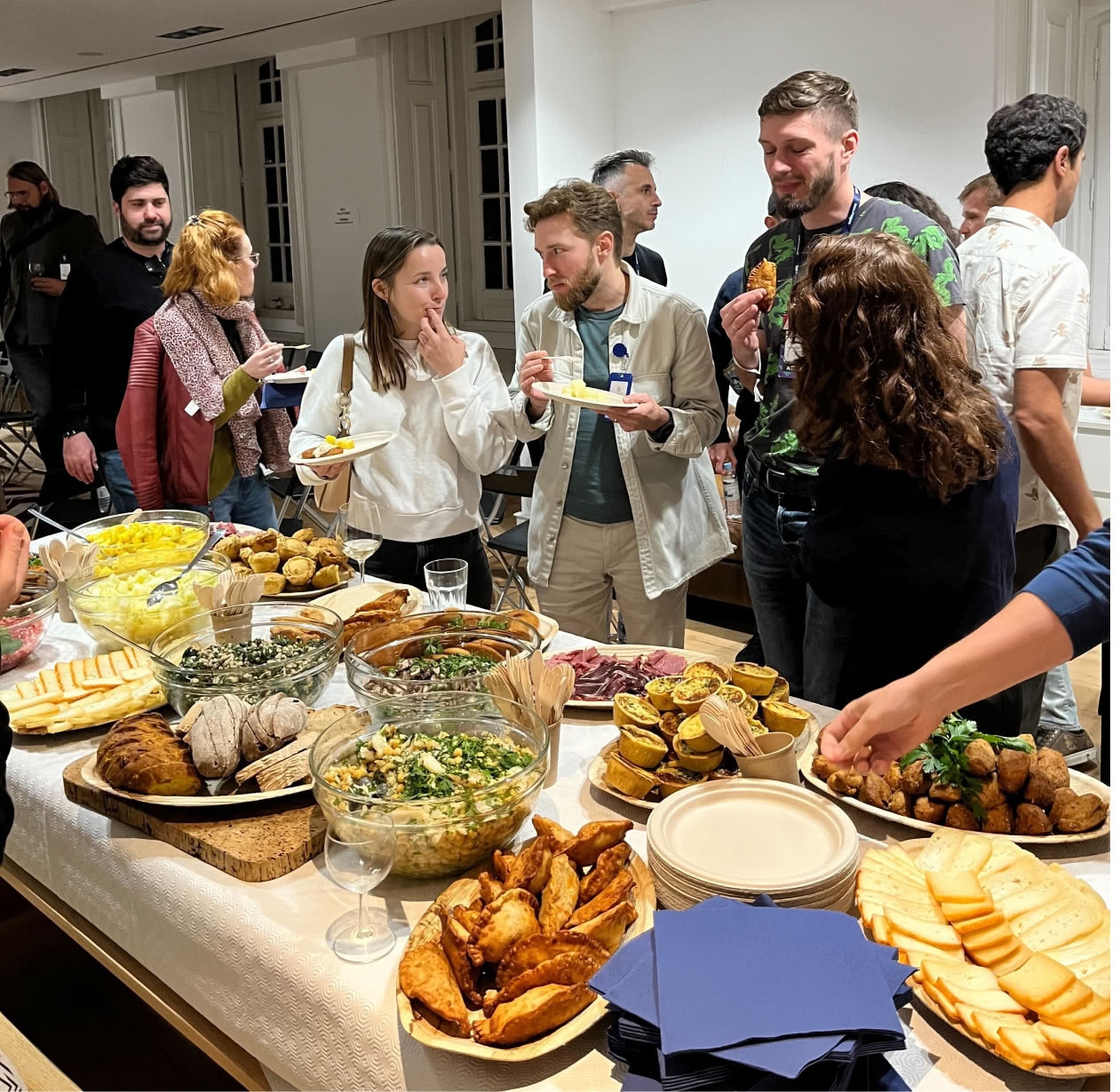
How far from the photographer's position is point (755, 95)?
5793 millimetres

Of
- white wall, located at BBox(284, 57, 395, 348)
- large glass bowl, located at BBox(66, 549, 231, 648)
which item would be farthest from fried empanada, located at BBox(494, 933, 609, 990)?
white wall, located at BBox(284, 57, 395, 348)

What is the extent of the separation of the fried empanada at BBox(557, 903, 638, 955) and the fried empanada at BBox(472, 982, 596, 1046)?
0.22ft

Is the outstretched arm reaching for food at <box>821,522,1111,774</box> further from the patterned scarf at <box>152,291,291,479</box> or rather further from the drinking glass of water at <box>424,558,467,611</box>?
the patterned scarf at <box>152,291,291,479</box>

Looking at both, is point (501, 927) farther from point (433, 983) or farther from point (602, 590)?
point (602, 590)

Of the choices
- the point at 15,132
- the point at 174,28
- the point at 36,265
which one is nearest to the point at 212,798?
the point at 36,265

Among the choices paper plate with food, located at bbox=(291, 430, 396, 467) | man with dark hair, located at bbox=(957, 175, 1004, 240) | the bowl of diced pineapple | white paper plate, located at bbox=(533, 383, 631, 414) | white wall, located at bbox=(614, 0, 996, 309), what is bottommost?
the bowl of diced pineapple

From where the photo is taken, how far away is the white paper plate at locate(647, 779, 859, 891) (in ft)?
4.01

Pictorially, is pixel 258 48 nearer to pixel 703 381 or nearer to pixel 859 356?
pixel 703 381

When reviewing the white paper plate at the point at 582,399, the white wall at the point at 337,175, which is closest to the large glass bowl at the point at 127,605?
the white paper plate at the point at 582,399

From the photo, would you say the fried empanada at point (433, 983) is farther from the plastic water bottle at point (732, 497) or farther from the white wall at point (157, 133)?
the white wall at point (157, 133)

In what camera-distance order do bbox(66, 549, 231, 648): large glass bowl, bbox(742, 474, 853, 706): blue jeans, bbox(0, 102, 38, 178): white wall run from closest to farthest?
1. bbox(66, 549, 231, 648): large glass bowl
2. bbox(742, 474, 853, 706): blue jeans
3. bbox(0, 102, 38, 178): white wall

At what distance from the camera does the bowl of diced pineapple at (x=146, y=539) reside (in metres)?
2.35

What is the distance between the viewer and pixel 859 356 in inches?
73.0

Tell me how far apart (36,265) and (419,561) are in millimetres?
5251
